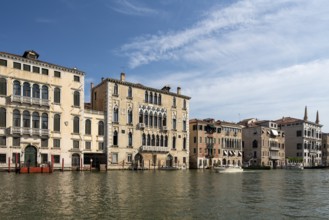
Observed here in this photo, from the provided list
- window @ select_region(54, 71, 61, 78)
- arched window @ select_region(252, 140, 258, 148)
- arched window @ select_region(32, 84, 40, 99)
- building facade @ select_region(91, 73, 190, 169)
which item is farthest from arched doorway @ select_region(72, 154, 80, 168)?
arched window @ select_region(252, 140, 258, 148)

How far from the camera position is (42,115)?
46.7m

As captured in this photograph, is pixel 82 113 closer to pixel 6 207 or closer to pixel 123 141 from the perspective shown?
pixel 123 141

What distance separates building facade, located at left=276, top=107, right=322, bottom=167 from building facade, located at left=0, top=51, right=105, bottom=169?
2391 inches

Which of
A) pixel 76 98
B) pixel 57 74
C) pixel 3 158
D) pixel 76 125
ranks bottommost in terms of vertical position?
pixel 3 158

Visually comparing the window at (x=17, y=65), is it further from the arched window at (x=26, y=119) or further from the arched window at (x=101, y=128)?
the arched window at (x=101, y=128)

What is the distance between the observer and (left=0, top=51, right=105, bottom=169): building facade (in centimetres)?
4362

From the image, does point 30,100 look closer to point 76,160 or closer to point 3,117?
point 3,117

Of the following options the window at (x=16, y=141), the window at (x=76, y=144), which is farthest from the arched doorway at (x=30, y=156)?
the window at (x=76, y=144)

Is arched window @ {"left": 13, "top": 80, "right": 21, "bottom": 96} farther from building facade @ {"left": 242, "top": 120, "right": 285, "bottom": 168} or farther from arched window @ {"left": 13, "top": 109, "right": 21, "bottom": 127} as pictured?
building facade @ {"left": 242, "top": 120, "right": 285, "bottom": 168}

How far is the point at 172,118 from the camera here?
62.9 meters

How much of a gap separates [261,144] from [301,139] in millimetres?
18706

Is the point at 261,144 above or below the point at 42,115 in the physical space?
below

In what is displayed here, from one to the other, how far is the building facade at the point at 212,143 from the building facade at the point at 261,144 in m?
7.69

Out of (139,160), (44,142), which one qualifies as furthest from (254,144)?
(44,142)
